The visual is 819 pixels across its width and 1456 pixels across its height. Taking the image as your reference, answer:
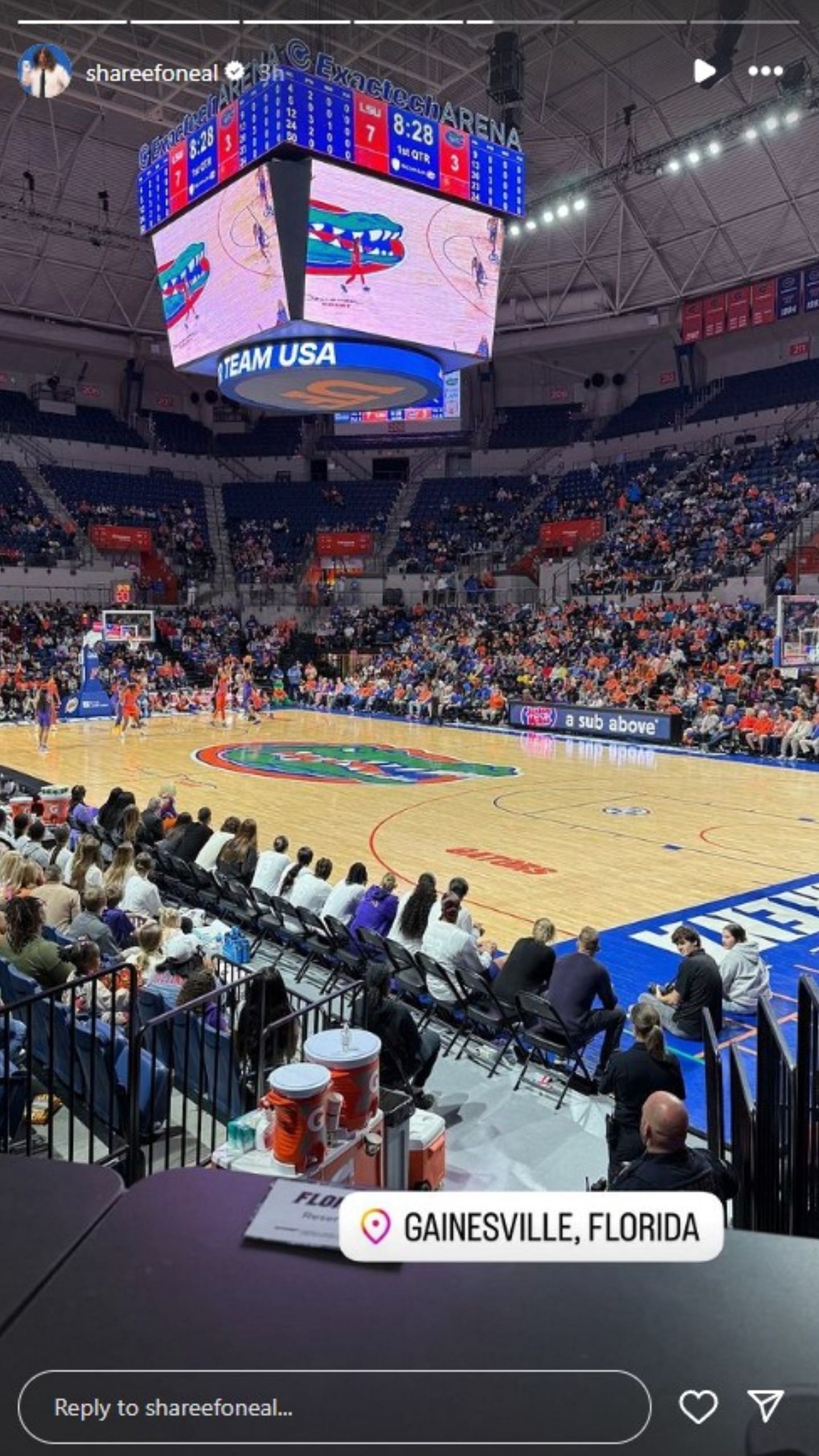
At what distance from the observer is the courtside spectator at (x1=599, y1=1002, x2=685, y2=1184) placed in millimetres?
4992

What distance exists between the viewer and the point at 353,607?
45000 millimetres

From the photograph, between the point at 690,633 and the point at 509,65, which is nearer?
the point at 509,65

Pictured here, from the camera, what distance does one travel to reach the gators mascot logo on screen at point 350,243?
15.7m

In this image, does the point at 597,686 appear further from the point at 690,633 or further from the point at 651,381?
the point at 651,381

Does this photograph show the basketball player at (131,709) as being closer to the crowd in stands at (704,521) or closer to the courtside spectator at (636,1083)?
the crowd in stands at (704,521)

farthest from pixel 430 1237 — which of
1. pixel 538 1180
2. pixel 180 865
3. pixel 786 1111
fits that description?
pixel 180 865

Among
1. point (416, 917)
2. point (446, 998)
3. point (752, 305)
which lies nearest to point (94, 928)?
point (416, 917)

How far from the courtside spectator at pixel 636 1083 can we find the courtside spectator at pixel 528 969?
204 cm

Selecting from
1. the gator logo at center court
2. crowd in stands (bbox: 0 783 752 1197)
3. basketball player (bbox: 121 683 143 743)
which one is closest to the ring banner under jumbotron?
the gator logo at center court

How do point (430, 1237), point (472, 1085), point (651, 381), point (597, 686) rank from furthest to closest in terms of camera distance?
point (651, 381) < point (597, 686) < point (472, 1085) < point (430, 1237)

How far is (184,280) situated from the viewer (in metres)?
17.7

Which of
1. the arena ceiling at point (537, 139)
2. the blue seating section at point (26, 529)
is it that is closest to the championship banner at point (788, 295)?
the arena ceiling at point (537, 139)

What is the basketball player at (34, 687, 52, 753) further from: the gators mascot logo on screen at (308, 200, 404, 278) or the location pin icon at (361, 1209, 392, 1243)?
the location pin icon at (361, 1209, 392, 1243)

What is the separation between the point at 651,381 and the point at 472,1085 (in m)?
45.0
